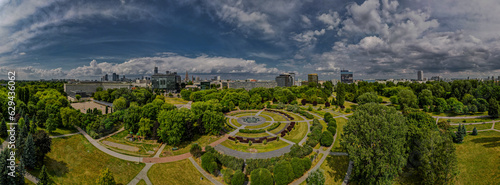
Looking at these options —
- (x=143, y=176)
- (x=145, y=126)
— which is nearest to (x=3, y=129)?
(x=145, y=126)

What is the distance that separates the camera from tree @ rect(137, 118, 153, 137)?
35.6m

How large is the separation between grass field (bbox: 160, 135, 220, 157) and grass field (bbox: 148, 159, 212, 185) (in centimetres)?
326

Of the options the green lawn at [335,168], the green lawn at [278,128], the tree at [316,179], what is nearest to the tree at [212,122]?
the green lawn at [278,128]

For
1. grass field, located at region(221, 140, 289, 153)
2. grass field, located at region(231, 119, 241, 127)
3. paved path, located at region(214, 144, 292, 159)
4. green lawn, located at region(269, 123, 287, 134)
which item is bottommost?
paved path, located at region(214, 144, 292, 159)

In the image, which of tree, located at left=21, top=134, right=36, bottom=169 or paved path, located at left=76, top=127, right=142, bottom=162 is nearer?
tree, located at left=21, top=134, right=36, bottom=169

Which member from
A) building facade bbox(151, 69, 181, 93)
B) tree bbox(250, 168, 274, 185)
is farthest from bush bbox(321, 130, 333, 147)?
building facade bbox(151, 69, 181, 93)

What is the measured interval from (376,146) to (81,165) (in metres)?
40.2

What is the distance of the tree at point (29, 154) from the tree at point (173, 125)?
49.8 ft

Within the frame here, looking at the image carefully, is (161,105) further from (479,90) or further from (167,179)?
(479,90)

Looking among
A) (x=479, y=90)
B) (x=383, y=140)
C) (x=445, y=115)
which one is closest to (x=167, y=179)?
(x=383, y=140)

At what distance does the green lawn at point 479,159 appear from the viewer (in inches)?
928

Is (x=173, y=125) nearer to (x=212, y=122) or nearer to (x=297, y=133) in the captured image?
(x=212, y=122)

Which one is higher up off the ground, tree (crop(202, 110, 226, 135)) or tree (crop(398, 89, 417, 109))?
tree (crop(398, 89, 417, 109))

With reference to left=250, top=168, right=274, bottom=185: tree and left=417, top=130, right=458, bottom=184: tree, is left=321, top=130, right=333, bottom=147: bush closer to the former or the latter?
left=417, top=130, right=458, bottom=184: tree
